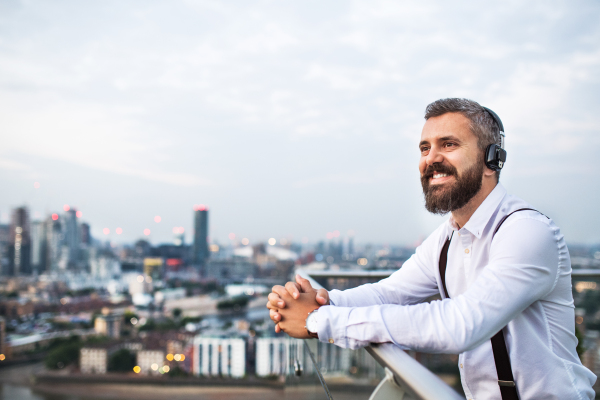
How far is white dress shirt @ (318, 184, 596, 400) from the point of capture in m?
0.79

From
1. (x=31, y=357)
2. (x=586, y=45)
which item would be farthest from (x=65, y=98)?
(x=586, y=45)

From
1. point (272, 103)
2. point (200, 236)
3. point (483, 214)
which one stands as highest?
point (272, 103)

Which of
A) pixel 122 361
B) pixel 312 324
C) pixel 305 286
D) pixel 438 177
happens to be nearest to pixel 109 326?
pixel 122 361

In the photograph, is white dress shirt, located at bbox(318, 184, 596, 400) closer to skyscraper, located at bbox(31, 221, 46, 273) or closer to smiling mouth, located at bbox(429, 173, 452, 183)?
smiling mouth, located at bbox(429, 173, 452, 183)

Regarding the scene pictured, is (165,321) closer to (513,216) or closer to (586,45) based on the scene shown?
(586,45)

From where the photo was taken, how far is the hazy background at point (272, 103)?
1020 cm

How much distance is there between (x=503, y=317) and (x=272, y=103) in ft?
101

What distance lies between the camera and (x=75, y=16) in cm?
1952

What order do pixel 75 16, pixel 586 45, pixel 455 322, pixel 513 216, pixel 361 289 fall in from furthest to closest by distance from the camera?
pixel 75 16 < pixel 586 45 < pixel 361 289 < pixel 513 216 < pixel 455 322

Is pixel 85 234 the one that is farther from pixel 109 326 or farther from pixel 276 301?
pixel 276 301

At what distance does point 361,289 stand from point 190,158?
115ft

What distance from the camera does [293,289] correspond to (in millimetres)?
1057

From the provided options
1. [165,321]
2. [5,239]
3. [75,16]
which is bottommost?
[165,321]

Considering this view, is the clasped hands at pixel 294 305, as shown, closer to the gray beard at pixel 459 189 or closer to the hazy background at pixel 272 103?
the gray beard at pixel 459 189
